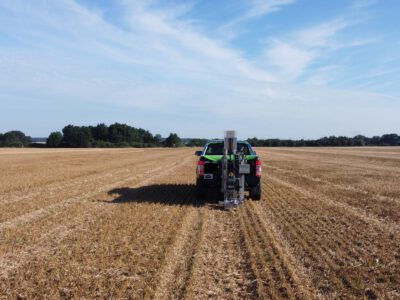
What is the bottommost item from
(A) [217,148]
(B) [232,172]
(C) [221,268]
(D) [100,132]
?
(C) [221,268]

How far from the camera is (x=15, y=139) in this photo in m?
123

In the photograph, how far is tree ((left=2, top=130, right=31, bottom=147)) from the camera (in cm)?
11362

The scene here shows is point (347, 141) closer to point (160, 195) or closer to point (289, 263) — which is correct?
point (160, 195)

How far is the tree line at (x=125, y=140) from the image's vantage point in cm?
11731

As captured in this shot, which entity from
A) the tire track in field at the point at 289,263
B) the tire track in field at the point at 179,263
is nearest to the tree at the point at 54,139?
the tire track in field at the point at 179,263

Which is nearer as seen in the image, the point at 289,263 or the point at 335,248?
the point at 289,263

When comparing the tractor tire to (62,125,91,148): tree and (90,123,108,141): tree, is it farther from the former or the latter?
(90,123,108,141): tree

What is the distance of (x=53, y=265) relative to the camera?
5.63 meters

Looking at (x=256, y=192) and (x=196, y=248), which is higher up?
(x=256, y=192)

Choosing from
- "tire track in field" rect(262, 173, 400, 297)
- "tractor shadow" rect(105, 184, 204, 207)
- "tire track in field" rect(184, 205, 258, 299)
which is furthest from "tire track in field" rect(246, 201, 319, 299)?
"tractor shadow" rect(105, 184, 204, 207)

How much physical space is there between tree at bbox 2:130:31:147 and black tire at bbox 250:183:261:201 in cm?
11165

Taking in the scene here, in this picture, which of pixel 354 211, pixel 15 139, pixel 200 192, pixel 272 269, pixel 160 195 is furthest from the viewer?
pixel 15 139

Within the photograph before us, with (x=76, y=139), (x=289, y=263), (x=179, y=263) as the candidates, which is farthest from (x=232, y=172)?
(x=76, y=139)

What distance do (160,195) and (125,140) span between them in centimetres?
13069
